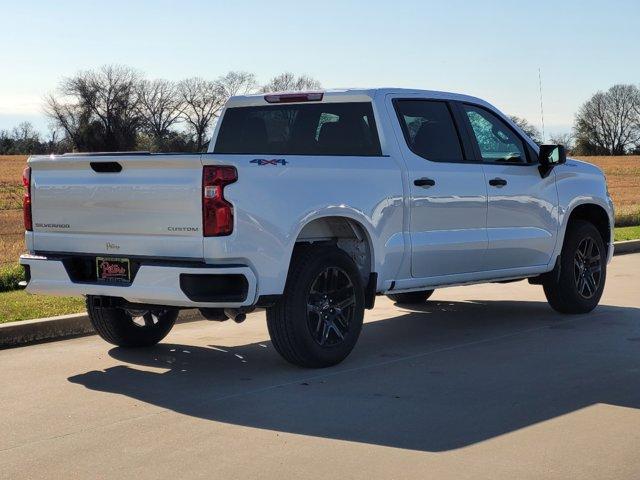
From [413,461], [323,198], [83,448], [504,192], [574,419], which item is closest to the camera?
[413,461]

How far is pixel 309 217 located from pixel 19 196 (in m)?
32.0

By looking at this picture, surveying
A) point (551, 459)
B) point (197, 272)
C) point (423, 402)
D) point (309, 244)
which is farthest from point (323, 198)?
point (551, 459)

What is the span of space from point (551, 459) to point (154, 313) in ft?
13.4

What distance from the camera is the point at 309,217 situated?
24.6 ft

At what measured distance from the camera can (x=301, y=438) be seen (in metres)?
5.86

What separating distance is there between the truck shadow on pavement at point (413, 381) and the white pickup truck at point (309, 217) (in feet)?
1.39

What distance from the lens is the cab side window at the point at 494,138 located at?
30.8 ft

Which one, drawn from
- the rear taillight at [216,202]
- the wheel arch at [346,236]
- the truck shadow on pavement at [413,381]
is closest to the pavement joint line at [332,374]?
the truck shadow on pavement at [413,381]

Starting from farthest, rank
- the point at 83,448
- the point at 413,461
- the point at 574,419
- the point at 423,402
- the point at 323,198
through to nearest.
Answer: the point at 323,198, the point at 423,402, the point at 574,419, the point at 83,448, the point at 413,461

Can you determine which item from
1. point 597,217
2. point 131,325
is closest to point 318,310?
point 131,325

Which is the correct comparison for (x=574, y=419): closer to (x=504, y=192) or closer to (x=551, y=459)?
(x=551, y=459)

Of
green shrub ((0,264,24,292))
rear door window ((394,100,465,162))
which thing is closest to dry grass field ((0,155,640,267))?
green shrub ((0,264,24,292))

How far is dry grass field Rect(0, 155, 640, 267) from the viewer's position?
19.5 metres

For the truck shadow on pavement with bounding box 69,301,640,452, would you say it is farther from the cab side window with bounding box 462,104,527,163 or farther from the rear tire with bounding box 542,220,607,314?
the cab side window with bounding box 462,104,527,163
